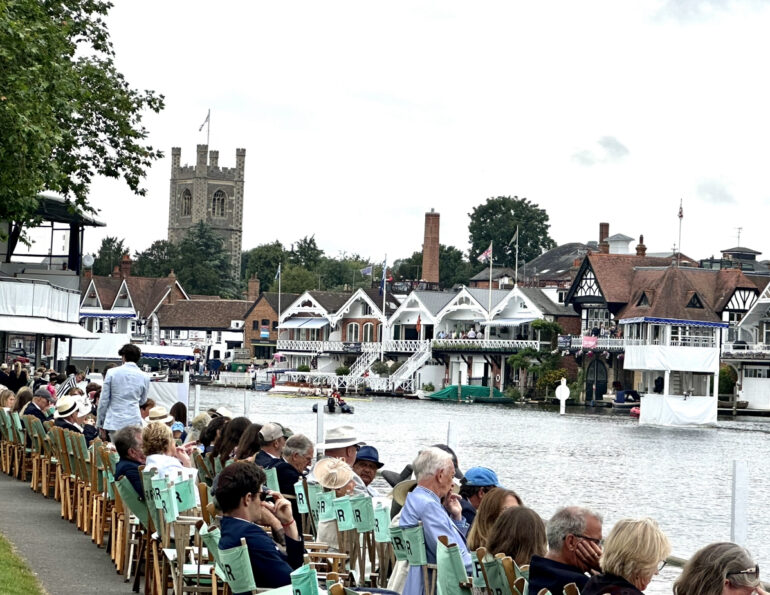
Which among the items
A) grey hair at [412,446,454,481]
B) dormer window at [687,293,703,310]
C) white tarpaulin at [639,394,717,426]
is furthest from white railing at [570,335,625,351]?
grey hair at [412,446,454,481]

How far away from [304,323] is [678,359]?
4446cm

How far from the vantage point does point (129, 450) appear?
12.3 meters

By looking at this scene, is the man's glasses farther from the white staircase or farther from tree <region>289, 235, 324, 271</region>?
tree <region>289, 235, 324, 271</region>

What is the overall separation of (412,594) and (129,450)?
406 centimetres

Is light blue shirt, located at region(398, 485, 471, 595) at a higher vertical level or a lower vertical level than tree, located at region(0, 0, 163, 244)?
lower

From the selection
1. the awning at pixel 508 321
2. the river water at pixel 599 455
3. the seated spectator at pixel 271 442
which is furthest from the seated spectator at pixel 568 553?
the awning at pixel 508 321

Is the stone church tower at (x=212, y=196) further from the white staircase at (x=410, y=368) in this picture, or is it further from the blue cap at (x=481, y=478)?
the blue cap at (x=481, y=478)

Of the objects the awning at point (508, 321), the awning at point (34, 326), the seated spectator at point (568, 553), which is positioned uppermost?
the awning at point (508, 321)

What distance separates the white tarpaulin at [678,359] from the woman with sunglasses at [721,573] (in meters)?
82.6

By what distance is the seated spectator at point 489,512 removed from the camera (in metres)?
8.64

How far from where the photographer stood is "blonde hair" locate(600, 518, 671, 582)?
6621 millimetres

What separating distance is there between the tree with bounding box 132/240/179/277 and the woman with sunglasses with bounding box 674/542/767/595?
15264 cm

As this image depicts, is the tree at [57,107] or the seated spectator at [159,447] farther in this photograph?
the tree at [57,107]

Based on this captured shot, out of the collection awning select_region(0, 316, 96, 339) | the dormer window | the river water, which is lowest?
the river water
